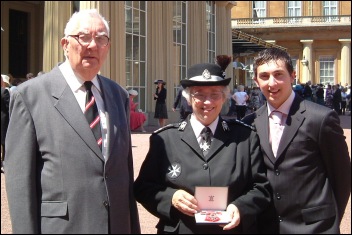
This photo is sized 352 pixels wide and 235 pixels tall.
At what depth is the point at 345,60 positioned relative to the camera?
45.7 m

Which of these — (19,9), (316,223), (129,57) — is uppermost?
(19,9)

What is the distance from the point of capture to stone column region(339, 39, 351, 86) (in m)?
45.6

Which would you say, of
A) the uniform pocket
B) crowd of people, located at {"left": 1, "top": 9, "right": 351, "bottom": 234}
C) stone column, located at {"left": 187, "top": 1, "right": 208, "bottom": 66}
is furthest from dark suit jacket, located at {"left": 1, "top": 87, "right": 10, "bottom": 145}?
stone column, located at {"left": 187, "top": 1, "right": 208, "bottom": 66}

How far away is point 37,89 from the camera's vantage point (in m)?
2.95

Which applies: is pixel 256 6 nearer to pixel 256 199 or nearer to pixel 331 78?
pixel 331 78

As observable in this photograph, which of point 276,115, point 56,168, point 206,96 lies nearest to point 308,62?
point 276,115

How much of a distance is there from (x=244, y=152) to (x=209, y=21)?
2242 cm

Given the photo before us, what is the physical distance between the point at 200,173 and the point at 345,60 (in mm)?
44908

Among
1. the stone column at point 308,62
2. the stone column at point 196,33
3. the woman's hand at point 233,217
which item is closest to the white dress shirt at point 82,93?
the woman's hand at point 233,217

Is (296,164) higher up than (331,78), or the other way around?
(331,78)

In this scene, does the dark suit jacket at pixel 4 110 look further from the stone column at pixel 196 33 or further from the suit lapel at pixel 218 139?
the stone column at pixel 196 33

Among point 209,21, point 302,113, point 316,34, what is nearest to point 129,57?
point 209,21

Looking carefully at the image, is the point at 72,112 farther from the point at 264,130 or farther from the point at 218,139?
the point at 264,130

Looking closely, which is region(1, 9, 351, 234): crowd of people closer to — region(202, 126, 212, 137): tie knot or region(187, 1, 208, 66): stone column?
region(202, 126, 212, 137): tie knot
